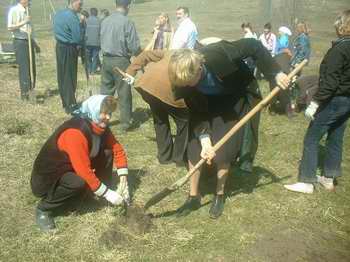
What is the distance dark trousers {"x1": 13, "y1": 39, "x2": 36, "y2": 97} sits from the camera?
8281 millimetres

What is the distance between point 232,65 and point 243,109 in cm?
59

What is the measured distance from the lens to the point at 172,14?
24.9 metres

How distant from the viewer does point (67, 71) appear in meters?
7.66

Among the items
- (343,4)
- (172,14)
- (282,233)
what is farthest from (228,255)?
(172,14)

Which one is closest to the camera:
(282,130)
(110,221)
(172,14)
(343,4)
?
(110,221)

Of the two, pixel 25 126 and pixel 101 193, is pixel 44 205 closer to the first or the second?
pixel 101 193

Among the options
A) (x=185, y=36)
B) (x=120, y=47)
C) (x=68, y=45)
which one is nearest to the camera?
(x=120, y=47)

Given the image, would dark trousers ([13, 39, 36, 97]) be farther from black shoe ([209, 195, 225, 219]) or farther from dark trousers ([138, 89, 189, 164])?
black shoe ([209, 195, 225, 219])

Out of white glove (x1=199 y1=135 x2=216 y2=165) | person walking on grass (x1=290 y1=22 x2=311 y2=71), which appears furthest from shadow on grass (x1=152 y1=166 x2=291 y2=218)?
person walking on grass (x1=290 y1=22 x2=311 y2=71)

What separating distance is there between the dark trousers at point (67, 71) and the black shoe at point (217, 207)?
4.02 m

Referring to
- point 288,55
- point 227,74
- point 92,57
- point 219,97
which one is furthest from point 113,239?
point 92,57

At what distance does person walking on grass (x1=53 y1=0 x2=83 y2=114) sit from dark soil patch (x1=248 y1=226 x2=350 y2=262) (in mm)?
4659

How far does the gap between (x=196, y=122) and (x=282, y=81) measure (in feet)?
2.98

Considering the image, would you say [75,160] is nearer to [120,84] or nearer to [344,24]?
[344,24]
